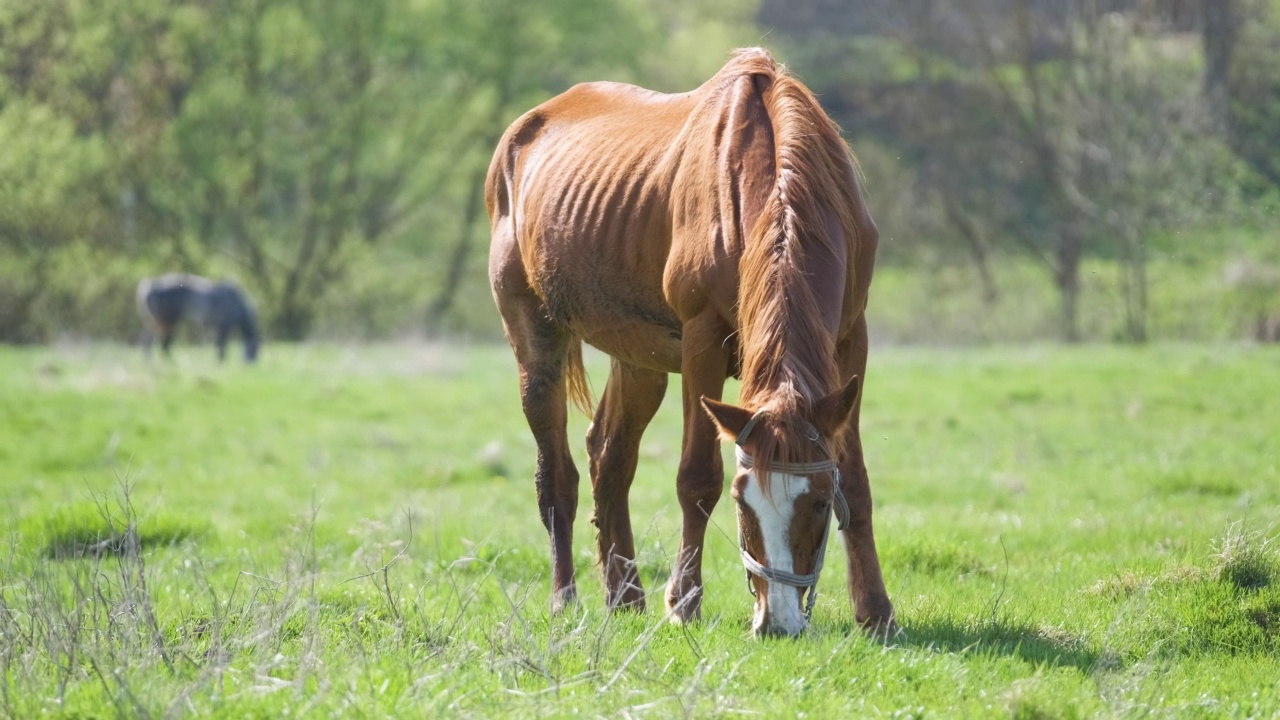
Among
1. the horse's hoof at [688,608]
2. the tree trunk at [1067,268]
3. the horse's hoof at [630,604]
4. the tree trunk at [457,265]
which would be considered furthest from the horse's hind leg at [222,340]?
the horse's hoof at [688,608]

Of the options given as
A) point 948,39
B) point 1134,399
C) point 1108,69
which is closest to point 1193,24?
point 1108,69

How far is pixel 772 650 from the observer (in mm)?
3979

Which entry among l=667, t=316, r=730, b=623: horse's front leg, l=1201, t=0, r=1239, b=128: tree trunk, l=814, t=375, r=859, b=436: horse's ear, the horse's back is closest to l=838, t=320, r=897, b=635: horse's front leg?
l=667, t=316, r=730, b=623: horse's front leg

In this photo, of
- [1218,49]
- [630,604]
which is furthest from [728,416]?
[1218,49]

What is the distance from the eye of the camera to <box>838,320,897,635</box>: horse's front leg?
15.2ft

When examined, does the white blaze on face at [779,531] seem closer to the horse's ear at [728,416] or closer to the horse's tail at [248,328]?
the horse's ear at [728,416]

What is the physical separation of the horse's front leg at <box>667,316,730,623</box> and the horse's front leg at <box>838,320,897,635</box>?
487 mm

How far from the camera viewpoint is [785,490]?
12.8ft

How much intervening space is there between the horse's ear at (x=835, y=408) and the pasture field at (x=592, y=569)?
0.69m

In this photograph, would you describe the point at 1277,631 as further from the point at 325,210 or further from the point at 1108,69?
the point at 325,210

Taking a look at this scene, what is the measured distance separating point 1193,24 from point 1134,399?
1130 cm

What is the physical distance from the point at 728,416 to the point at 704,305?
833 millimetres

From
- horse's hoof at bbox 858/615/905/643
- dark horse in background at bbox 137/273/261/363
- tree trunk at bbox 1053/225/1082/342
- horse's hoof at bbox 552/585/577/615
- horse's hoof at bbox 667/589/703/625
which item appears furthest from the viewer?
tree trunk at bbox 1053/225/1082/342

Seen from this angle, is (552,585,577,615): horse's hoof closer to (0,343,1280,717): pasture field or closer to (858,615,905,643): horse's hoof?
(0,343,1280,717): pasture field
